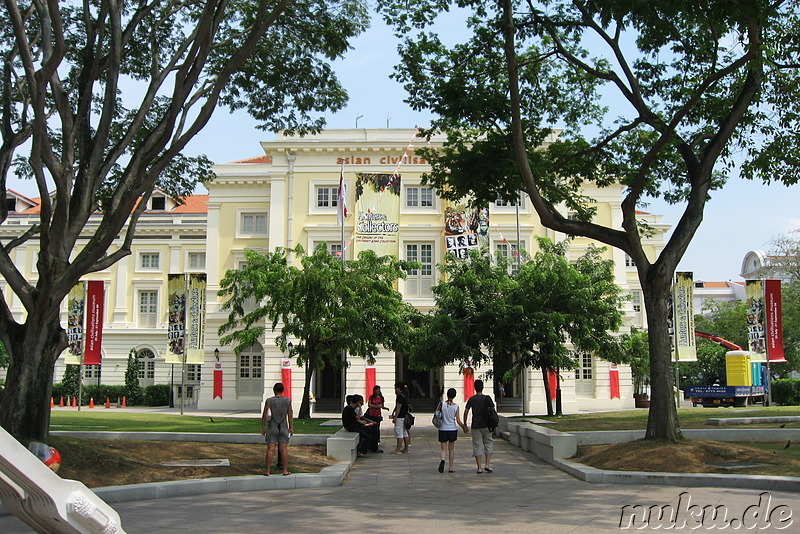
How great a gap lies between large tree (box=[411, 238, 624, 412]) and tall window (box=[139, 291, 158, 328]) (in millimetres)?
29966

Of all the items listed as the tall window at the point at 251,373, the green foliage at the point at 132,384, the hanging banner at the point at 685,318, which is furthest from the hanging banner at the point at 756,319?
the green foliage at the point at 132,384

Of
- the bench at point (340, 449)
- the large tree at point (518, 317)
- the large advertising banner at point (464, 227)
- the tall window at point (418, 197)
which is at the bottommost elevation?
the bench at point (340, 449)

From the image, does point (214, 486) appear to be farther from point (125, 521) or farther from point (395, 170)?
point (395, 170)

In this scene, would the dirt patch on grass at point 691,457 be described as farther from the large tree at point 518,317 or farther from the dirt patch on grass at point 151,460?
the large tree at point 518,317

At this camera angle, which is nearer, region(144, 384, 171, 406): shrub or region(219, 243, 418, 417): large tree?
region(219, 243, 418, 417): large tree

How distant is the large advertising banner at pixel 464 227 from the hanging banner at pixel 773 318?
44.7 ft

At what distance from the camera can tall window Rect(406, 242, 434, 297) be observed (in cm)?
4159

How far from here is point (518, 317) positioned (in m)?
25.2

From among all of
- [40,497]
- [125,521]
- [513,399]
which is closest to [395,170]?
[513,399]

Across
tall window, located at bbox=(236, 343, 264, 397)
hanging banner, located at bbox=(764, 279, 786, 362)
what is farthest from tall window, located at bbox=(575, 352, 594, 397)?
tall window, located at bbox=(236, 343, 264, 397)

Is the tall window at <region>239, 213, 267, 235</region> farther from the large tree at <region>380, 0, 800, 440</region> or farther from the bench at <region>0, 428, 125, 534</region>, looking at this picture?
the bench at <region>0, 428, 125, 534</region>

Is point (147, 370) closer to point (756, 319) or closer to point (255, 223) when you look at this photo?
point (255, 223)

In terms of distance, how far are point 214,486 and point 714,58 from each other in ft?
37.3

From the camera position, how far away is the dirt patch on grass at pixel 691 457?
11.9m
